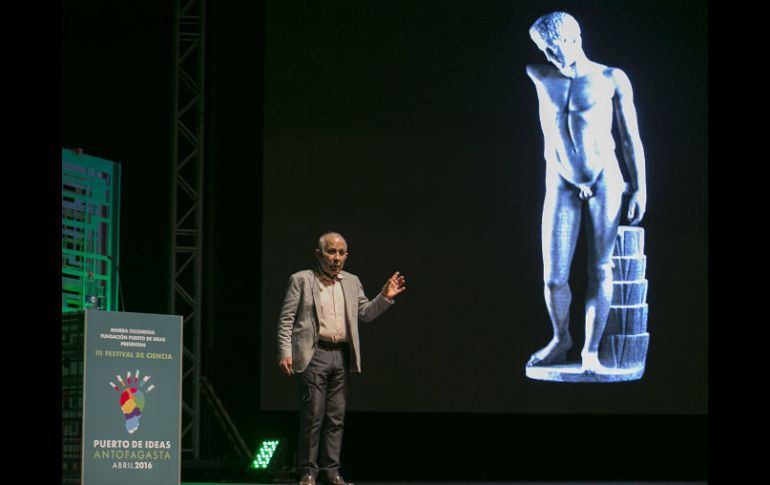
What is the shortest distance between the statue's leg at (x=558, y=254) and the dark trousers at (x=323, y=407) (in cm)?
282

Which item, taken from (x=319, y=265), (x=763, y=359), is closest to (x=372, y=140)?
(x=319, y=265)

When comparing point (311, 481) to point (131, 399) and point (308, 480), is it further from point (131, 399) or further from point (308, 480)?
point (131, 399)

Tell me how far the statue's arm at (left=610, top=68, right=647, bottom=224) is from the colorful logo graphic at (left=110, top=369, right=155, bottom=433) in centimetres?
457

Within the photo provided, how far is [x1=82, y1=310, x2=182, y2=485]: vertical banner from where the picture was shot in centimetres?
530

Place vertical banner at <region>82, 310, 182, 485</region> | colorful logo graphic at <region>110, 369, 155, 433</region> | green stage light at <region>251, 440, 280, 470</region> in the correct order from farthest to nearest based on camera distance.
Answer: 1. green stage light at <region>251, 440, 280, 470</region>
2. colorful logo graphic at <region>110, 369, 155, 433</region>
3. vertical banner at <region>82, 310, 182, 485</region>

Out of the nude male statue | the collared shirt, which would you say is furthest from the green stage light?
the nude male statue

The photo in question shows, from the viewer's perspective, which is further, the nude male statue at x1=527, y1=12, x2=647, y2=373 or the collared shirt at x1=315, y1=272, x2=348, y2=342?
the nude male statue at x1=527, y1=12, x2=647, y2=373

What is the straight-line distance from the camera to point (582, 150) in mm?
8945

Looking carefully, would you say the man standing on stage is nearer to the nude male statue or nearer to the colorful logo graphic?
the colorful logo graphic

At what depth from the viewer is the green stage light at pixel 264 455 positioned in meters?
7.90

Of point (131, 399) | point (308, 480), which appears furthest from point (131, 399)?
point (308, 480)

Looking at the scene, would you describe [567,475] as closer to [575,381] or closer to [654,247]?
[575,381]

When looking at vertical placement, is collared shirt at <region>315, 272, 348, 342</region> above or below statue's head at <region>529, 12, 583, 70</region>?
below

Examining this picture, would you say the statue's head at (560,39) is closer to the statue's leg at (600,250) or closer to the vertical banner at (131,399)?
the statue's leg at (600,250)
